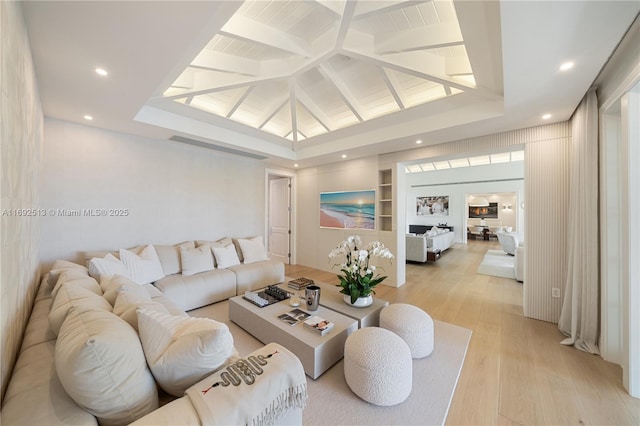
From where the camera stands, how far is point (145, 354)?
3.46ft

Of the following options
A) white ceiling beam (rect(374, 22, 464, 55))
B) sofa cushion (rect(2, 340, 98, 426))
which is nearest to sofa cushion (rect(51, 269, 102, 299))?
sofa cushion (rect(2, 340, 98, 426))

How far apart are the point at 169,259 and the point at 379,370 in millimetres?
3131

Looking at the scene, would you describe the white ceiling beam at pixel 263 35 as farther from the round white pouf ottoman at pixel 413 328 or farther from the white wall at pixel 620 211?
the round white pouf ottoman at pixel 413 328

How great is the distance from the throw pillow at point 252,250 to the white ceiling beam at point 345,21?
3349 millimetres

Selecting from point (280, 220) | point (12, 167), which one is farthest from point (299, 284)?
point (280, 220)

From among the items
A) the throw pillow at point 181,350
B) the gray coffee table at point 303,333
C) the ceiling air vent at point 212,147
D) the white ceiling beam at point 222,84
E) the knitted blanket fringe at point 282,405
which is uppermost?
the white ceiling beam at point 222,84

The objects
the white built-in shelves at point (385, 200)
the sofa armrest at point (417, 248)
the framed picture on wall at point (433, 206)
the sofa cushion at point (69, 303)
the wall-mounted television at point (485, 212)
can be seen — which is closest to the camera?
the sofa cushion at point (69, 303)

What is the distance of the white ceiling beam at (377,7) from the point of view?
5.42 feet

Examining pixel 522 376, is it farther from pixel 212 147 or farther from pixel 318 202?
pixel 212 147

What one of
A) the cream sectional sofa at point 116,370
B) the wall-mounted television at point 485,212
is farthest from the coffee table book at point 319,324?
the wall-mounted television at point 485,212

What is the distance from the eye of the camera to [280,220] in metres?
6.09

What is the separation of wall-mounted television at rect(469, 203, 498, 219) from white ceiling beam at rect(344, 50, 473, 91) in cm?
1083

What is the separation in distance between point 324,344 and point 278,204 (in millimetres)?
4664

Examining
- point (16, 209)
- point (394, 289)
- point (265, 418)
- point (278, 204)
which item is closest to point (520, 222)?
point (394, 289)
